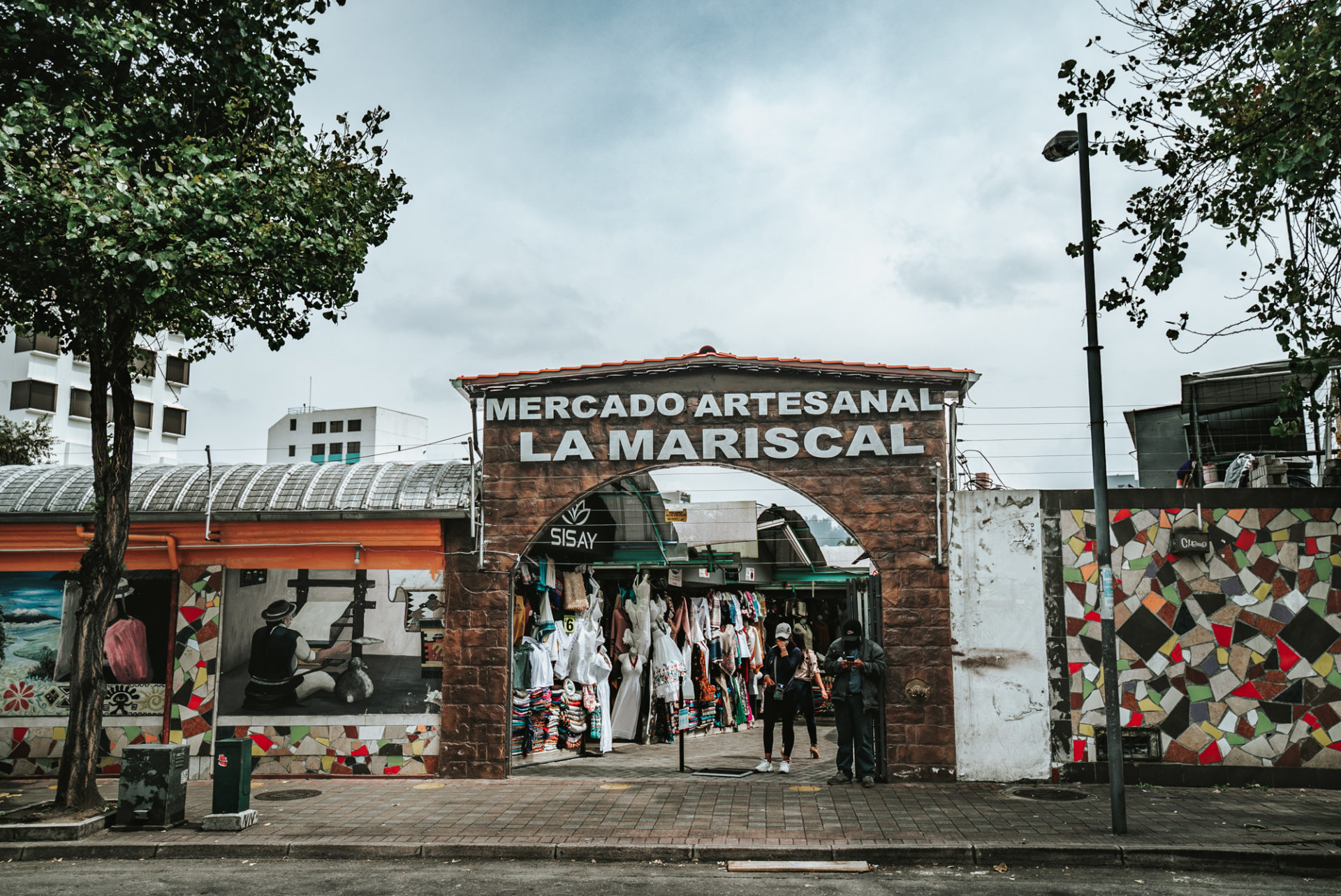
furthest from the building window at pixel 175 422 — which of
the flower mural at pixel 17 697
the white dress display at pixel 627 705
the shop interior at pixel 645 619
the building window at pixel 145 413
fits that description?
the white dress display at pixel 627 705

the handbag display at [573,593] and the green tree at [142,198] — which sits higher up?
the green tree at [142,198]

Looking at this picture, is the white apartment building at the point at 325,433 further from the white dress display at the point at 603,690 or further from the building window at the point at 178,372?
the white dress display at the point at 603,690

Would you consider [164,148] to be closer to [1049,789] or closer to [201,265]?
[201,265]

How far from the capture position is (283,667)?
1258 centimetres

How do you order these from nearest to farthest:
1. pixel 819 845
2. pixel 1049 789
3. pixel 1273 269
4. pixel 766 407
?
pixel 819 845, pixel 1273 269, pixel 1049 789, pixel 766 407

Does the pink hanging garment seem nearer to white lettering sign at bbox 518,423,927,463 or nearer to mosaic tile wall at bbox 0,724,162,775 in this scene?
mosaic tile wall at bbox 0,724,162,775

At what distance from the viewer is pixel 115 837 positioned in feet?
30.6

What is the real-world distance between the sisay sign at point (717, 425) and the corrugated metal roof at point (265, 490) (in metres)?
1.21

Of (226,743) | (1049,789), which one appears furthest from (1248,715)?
(226,743)

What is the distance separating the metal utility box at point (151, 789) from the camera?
31.5ft

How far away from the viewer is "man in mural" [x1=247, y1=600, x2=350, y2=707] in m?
12.5

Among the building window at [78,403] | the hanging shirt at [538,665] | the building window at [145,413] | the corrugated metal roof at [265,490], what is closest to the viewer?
the corrugated metal roof at [265,490]

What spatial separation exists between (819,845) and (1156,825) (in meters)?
3.29

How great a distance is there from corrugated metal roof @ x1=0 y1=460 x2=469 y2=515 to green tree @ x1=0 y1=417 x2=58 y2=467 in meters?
19.6
